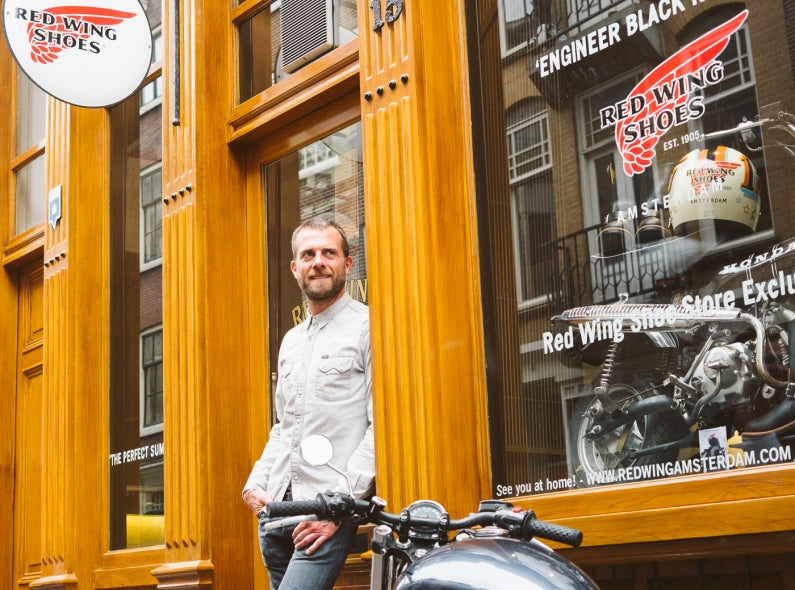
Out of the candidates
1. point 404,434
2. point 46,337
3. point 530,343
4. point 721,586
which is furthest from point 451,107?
point 46,337

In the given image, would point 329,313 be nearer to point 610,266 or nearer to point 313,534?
point 313,534

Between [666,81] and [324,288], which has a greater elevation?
[666,81]

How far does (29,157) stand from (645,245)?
22.5ft

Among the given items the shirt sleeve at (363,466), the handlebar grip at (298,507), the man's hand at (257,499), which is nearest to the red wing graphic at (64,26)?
the man's hand at (257,499)

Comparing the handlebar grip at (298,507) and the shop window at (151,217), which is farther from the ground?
the shop window at (151,217)

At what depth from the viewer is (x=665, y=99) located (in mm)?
4121

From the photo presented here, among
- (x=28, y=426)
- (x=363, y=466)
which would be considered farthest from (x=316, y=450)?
(x=28, y=426)

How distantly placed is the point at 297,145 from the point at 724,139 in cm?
285

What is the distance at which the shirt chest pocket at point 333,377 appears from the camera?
446 cm

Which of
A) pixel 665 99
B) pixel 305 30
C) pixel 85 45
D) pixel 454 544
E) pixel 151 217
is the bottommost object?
pixel 454 544

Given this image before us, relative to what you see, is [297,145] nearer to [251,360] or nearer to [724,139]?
[251,360]

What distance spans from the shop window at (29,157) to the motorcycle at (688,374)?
20.7 feet

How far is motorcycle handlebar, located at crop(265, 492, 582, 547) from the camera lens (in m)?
2.45

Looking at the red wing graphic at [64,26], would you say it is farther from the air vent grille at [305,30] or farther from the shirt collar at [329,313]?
the shirt collar at [329,313]
